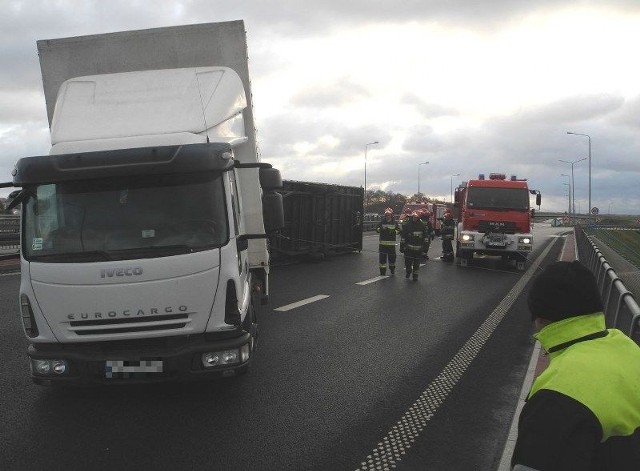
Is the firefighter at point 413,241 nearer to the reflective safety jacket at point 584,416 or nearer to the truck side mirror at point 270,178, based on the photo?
the truck side mirror at point 270,178

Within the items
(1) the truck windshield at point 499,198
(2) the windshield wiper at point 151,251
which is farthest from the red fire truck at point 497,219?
(2) the windshield wiper at point 151,251

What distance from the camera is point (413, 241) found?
42.7ft

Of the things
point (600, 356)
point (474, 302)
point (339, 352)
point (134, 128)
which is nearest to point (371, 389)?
point (339, 352)

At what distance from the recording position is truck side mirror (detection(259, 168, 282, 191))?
5195 millimetres

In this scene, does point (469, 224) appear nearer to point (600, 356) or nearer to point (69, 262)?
point (69, 262)

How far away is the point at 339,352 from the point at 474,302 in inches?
181

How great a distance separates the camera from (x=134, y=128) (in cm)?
486

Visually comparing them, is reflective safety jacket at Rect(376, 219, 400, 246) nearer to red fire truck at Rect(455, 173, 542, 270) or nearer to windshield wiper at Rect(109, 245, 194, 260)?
red fire truck at Rect(455, 173, 542, 270)

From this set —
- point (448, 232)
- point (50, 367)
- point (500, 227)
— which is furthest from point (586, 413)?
point (448, 232)

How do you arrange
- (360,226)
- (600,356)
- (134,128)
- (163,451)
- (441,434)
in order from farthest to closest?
(360,226)
(134,128)
(441,434)
(163,451)
(600,356)

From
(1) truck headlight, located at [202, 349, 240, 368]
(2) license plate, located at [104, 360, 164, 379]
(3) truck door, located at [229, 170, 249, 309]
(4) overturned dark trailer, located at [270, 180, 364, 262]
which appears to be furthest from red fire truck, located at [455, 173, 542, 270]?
(2) license plate, located at [104, 360, 164, 379]

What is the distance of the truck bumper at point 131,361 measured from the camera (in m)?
4.35

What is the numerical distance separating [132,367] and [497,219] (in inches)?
526

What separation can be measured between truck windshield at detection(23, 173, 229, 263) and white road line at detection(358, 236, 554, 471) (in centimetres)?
210
